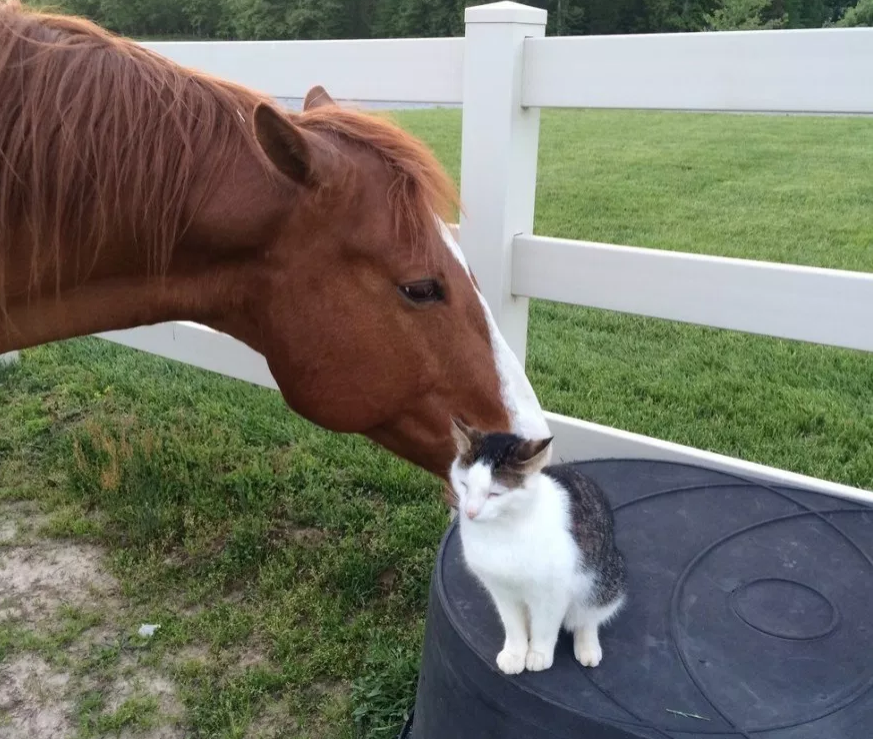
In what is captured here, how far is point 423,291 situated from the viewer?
1.67 meters

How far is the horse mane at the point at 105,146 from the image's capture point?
1.50m

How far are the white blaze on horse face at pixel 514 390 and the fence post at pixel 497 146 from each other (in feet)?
1.39

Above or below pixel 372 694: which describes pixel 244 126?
above

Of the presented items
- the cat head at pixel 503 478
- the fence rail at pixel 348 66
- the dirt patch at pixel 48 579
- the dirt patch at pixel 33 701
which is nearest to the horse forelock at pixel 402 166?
the cat head at pixel 503 478

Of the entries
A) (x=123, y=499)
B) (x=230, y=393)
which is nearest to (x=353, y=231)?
(x=123, y=499)

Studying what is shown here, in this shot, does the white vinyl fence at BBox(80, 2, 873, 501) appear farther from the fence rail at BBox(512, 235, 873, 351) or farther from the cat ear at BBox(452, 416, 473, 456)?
the cat ear at BBox(452, 416, 473, 456)

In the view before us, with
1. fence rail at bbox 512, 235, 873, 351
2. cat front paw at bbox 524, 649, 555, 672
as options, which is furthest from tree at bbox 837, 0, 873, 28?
cat front paw at bbox 524, 649, 555, 672

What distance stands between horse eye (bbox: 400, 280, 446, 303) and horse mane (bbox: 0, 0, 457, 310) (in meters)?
0.12

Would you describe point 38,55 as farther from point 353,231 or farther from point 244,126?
point 353,231

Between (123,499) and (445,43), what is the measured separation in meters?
2.22

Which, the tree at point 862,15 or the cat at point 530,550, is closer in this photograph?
the cat at point 530,550

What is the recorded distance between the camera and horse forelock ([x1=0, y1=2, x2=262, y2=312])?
1.50 m

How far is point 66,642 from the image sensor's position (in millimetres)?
2555

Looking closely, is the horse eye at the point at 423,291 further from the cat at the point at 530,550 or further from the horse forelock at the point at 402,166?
the cat at the point at 530,550
